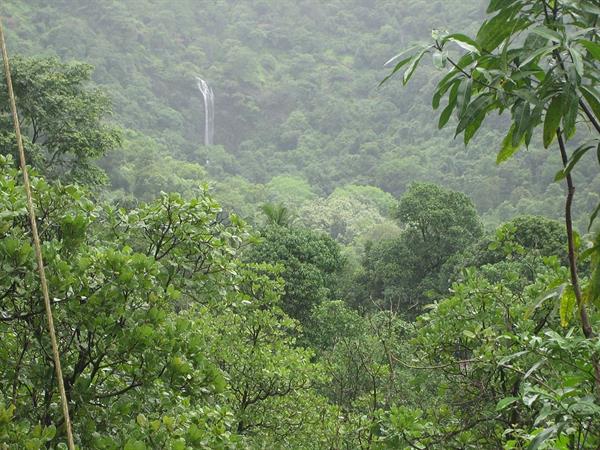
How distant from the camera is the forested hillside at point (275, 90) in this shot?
5312 cm

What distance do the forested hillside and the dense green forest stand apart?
4224 millimetres

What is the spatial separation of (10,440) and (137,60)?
68.3 metres

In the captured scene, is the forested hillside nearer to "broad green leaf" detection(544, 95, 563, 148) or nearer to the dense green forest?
the dense green forest

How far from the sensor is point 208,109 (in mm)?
70500

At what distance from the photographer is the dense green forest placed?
169 cm

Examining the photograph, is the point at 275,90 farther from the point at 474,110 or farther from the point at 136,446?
the point at 474,110

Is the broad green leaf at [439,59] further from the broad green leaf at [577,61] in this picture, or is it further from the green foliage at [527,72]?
the broad green leaf at [577,61]

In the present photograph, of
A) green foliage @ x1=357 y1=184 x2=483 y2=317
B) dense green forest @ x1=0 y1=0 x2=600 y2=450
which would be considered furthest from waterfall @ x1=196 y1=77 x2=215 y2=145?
green foliage @ x1=357 y1=184 x2=483 y2=317

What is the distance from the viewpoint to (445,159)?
53250 millimetres

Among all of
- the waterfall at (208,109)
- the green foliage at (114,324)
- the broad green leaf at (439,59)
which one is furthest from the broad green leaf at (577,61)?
the waterfall at (208,109)

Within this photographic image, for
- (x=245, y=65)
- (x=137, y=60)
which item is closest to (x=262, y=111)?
(x=245, y=65)

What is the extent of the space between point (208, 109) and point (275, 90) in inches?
281

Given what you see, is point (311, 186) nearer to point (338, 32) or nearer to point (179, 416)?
point (338, 32)

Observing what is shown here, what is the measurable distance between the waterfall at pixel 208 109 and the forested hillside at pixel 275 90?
649 millimetres
